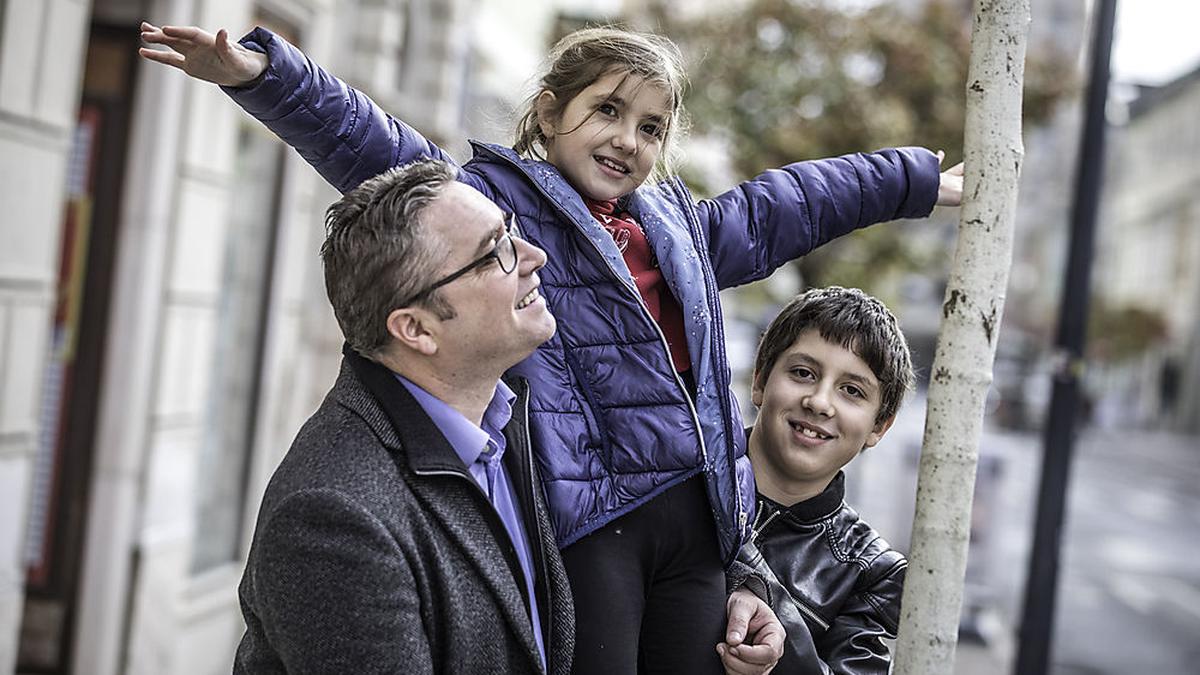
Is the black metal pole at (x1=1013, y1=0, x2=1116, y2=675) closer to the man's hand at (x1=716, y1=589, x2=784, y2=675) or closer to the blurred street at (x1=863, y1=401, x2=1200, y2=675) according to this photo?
the blurred street at (x1=863, y1=401, x2=1200, y2=675)

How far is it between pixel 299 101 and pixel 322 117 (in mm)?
54

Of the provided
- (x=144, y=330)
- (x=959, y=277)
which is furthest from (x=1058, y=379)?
(x=959, y=277)

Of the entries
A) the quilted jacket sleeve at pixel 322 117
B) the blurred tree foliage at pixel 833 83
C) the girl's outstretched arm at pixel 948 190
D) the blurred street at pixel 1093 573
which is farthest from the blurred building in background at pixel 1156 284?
the quilted jacket sleeve at pixel 322 117

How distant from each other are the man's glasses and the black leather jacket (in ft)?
2.70

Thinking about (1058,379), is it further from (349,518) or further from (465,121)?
(465,121)

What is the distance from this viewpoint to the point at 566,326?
2.78 m

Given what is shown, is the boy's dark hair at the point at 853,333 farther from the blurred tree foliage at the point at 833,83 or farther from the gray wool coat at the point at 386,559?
the blurred tree foliage at the point at 833,83

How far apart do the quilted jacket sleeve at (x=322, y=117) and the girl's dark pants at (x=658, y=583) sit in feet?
2.72

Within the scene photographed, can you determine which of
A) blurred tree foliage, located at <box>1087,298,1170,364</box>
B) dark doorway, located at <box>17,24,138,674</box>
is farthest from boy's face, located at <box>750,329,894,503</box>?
blurred tree foliage, located at <box>1087,298,1170,364</box>

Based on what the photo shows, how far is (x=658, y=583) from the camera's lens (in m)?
2.79

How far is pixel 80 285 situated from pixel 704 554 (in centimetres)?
475

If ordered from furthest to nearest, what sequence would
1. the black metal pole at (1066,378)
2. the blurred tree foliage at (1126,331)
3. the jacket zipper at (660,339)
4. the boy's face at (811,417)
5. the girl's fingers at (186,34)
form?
1. the blurred tree foliage at (1126,331)
2. the black metal pole at (1066,378)
3. the boy's face at (811,417)
4. the jacket zipper at (660,339)
5. the girl's fingers at (186,34)

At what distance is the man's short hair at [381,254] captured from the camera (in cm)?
240

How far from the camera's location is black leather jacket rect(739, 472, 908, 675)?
2.95 meters
